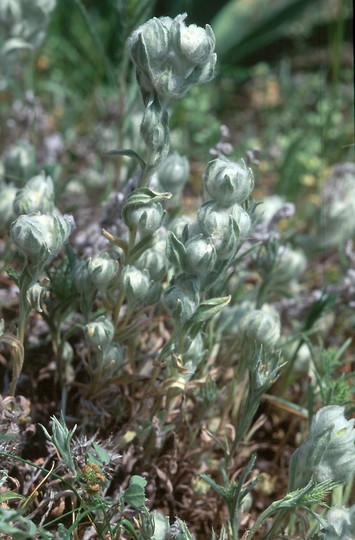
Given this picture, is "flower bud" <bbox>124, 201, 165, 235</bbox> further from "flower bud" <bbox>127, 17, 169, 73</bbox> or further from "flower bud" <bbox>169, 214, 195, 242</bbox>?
"flower bud" <bbox>127, 17, 169, 73</bbox>

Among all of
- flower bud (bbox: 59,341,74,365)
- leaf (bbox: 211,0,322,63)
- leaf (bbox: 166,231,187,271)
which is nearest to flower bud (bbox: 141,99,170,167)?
leaf (bbox: 166,231,187,271)

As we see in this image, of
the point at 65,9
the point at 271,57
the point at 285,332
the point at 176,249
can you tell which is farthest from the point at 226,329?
the point at 271,57

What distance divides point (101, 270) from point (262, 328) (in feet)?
1.07

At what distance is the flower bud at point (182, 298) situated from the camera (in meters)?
1.23

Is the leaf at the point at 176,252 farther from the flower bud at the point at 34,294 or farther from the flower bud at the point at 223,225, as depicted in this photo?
the flower bud at the point at 34,294

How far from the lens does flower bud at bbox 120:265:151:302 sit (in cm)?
129

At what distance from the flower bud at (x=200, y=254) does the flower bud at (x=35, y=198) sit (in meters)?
0.33

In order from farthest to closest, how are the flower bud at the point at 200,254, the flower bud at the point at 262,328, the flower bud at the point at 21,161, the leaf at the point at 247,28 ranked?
the leaf at the point at 247,28 → the flower bud at the point at 21,161 → the flower bud at the point at 262,328 → the flower bud at the point at 200,254

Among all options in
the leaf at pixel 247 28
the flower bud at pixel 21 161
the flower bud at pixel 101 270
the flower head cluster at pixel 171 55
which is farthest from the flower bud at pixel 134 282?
the leaf at pixel 247 28

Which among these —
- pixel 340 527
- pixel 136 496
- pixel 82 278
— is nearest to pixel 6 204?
pixel 82 278

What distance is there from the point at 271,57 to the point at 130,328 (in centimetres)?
228

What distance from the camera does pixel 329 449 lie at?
3.91 ft

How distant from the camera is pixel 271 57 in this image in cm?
335

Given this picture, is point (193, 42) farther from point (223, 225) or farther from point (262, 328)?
point (262, 328)
